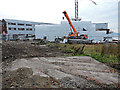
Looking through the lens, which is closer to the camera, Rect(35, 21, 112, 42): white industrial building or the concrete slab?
the concrete slab

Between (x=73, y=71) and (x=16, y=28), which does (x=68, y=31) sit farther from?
(x=16, y=28)

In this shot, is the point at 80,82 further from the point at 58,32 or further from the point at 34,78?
the point at 58,32

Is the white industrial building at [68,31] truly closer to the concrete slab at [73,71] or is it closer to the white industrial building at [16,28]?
the white industrial building at [16,28]

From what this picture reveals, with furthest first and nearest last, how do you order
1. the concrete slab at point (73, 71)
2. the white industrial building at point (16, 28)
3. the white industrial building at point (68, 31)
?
the white industrial building at point (16, 28) → the white industrial building at point (68, 31) → the concrete slab at point (73, 71)

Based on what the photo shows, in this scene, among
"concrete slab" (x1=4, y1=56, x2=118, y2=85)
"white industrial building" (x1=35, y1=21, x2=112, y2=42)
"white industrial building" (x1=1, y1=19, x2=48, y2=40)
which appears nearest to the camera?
"concrete slab" (x1=4, y1=56, x2=118, y2=85)

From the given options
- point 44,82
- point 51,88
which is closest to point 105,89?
point 51,88

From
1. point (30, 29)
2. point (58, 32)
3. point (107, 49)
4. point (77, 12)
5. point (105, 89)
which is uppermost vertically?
point (77, 12)

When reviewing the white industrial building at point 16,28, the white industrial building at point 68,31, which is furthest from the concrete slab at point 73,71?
the white industrial building at point 16,28

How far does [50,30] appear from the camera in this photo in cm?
2628

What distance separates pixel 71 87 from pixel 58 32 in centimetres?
2286

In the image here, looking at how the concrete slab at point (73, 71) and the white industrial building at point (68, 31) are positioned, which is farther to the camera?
the white industrial building at point (68, 31)

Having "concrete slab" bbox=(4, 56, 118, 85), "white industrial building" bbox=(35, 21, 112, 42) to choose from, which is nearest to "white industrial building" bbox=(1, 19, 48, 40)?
"white industrial building" bbox=(35, 21, 112, 42)

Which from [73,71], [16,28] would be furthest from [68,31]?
[16,28]

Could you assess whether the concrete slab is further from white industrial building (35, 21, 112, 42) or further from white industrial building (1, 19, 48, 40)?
white industrial building (1, 19, 48, 40)
